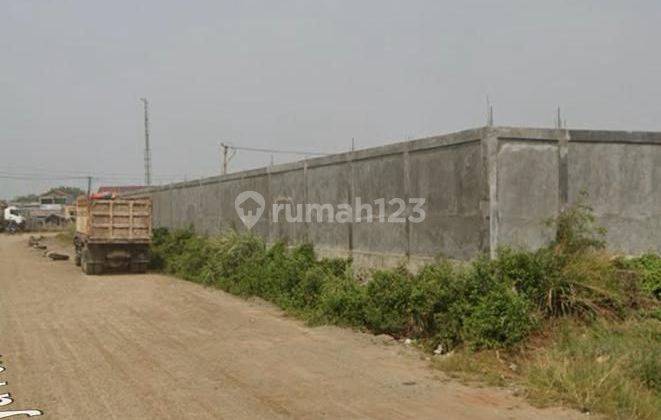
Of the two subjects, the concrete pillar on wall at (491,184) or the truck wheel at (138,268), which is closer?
the concrete pillar on wall at (491,184)

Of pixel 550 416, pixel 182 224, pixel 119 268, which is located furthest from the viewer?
pixel 182 224

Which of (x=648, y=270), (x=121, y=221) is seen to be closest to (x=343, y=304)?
(x=648, y=270)

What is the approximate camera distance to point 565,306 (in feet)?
31.0

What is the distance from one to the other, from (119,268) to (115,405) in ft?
54.5

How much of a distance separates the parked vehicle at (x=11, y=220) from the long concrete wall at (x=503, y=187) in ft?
181

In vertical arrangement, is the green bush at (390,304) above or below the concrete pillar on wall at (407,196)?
below

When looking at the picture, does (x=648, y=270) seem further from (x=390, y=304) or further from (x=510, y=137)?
(x=390, y=304)

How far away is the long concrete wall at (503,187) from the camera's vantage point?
33.6ft

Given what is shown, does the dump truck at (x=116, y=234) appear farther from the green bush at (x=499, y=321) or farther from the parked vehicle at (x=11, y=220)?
the parked vehicle at (x=11, y=220)

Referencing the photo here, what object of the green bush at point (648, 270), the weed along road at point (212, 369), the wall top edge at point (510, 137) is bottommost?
the weed along road at point (212, 369)

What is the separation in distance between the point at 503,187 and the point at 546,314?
6.38ft

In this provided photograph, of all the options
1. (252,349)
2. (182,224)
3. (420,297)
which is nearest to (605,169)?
(420,297)

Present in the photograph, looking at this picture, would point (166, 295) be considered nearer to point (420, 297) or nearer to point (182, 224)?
point (420, 297)

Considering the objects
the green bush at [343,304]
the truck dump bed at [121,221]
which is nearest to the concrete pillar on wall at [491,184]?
the green bush at [343,304]
